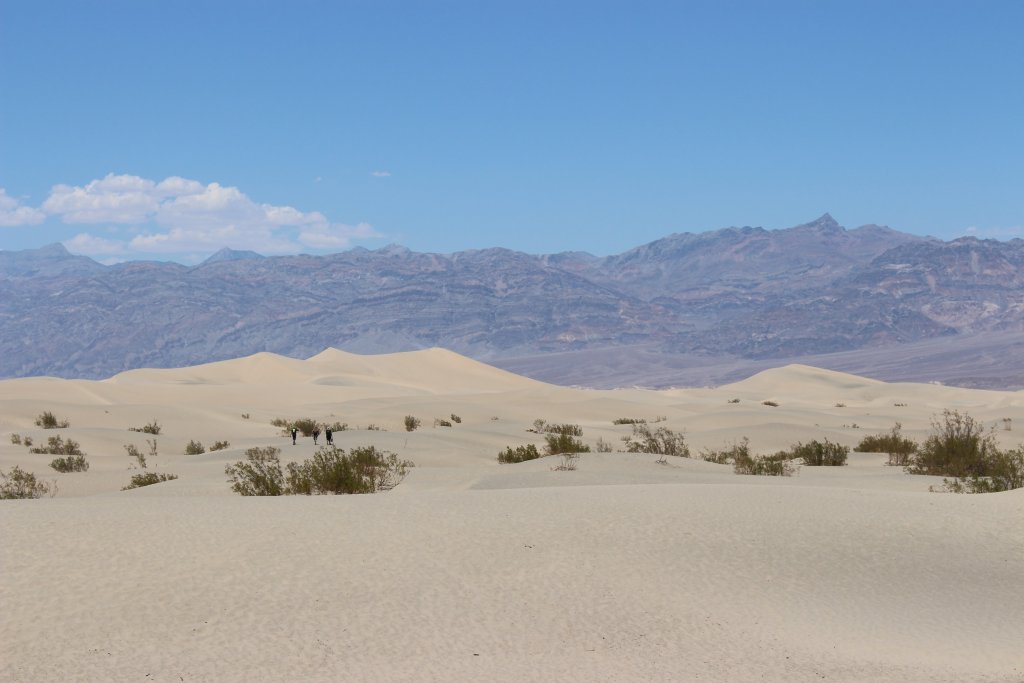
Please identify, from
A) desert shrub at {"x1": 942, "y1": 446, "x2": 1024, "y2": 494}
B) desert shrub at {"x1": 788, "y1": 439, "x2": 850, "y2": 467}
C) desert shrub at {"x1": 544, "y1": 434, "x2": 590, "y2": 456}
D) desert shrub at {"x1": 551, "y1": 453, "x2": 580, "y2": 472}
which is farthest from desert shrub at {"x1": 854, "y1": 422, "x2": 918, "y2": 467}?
desert shrub at {"x1": 551, "y1": 453, "x2": 580, "y2": 472}

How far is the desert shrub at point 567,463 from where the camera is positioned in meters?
16.4

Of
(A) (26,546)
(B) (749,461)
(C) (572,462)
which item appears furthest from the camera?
(B) (749,461)

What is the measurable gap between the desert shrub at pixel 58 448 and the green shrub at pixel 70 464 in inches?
94.1

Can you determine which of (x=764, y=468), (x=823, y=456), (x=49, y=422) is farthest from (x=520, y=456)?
(x=49, y=422)

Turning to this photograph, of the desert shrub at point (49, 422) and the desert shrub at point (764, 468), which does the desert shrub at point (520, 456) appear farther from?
the desert shrub at point (49, 422)

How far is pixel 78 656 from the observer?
18.8 ft

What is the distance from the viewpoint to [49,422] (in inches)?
1230

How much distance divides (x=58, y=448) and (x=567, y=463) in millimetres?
12282

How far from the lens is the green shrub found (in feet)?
63.5

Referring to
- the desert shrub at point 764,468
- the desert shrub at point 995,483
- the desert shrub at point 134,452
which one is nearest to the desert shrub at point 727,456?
the desert shrub at point 764,468

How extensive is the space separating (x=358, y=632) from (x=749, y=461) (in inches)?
584

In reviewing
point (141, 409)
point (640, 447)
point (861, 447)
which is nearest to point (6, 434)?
point (141, 409)

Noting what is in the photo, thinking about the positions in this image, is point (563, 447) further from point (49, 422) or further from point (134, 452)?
point (49, 422)

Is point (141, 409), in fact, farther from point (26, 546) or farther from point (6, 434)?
point (26, 546)
